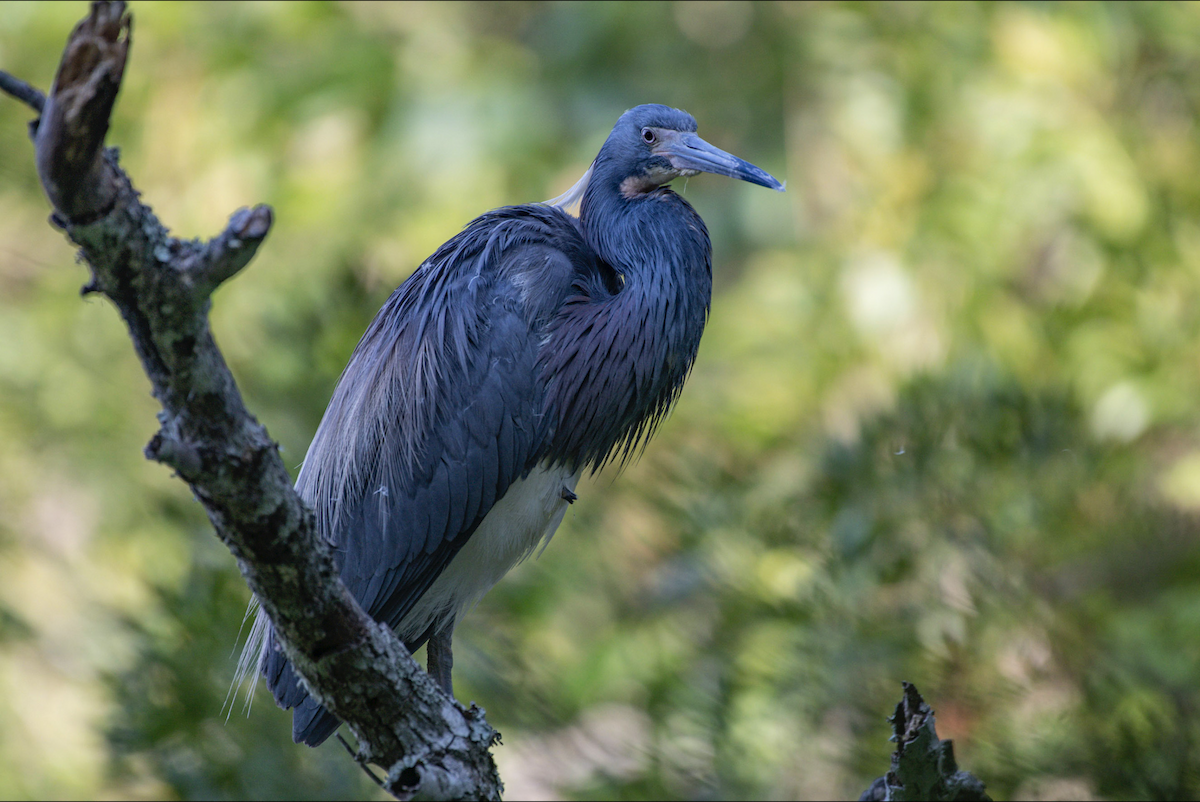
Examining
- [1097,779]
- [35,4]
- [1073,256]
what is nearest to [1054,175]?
[1073,256]

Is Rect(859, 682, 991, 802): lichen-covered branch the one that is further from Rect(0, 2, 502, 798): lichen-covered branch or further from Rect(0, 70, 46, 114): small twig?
Rect(0, 70, 46, 114): small twig

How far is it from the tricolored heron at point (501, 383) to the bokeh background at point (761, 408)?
161 cm

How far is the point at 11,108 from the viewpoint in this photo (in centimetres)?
565

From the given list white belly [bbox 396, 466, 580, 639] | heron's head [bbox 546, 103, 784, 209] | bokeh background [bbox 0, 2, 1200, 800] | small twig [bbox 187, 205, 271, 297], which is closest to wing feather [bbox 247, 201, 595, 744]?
white belly [bbox 396, 466, 580, 639]

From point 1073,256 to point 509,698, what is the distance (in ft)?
9.67

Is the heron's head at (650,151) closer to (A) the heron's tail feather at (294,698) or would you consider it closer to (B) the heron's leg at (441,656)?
(B) the heron's leg at (441,656)

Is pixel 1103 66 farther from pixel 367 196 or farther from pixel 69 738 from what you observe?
pixel 69 738

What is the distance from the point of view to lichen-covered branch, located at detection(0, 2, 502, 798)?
3.83ft

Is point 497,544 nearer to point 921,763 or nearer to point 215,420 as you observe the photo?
point 921,763

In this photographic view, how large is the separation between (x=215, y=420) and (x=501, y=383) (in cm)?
117

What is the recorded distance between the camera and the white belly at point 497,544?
2684 mm

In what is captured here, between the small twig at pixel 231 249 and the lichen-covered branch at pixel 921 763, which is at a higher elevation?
the small twig at pixel 231 249

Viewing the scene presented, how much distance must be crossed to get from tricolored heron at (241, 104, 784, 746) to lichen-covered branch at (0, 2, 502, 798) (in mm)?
592

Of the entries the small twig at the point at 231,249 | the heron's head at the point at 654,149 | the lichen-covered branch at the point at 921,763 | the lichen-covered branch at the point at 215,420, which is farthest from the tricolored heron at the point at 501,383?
the small twig at the point at 231,249
